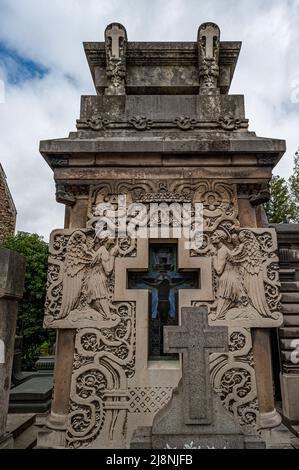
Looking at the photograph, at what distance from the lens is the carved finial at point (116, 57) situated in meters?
5.46

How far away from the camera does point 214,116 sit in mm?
5234

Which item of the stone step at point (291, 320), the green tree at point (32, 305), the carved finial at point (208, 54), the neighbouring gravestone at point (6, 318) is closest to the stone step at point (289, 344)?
the stone step at point (291, 320)

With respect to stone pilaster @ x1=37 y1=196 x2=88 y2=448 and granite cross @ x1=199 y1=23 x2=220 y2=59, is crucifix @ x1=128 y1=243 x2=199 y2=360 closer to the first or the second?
stone pilaster @ x1=37 y1=196 x2=88 y2=448

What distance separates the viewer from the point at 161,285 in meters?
4.55

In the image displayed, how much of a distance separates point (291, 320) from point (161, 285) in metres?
2.13

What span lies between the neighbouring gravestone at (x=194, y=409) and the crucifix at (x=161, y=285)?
102 cm

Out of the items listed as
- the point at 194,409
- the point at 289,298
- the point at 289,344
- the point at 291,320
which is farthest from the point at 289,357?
the point at 194,409

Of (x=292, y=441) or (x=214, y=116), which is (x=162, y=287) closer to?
(x=292, y=441)

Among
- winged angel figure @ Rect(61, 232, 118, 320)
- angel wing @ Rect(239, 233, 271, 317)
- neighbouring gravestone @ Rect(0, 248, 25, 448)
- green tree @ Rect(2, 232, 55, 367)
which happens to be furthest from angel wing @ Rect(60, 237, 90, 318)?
green tree @ Rect(2, 232, 55, 367)

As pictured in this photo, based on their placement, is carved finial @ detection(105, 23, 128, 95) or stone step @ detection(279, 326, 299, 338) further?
carved finial @ detection(105, 23, 128, 95)

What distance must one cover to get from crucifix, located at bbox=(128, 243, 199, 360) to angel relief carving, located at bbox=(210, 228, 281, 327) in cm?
43

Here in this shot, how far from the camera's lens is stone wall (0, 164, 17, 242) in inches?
798
